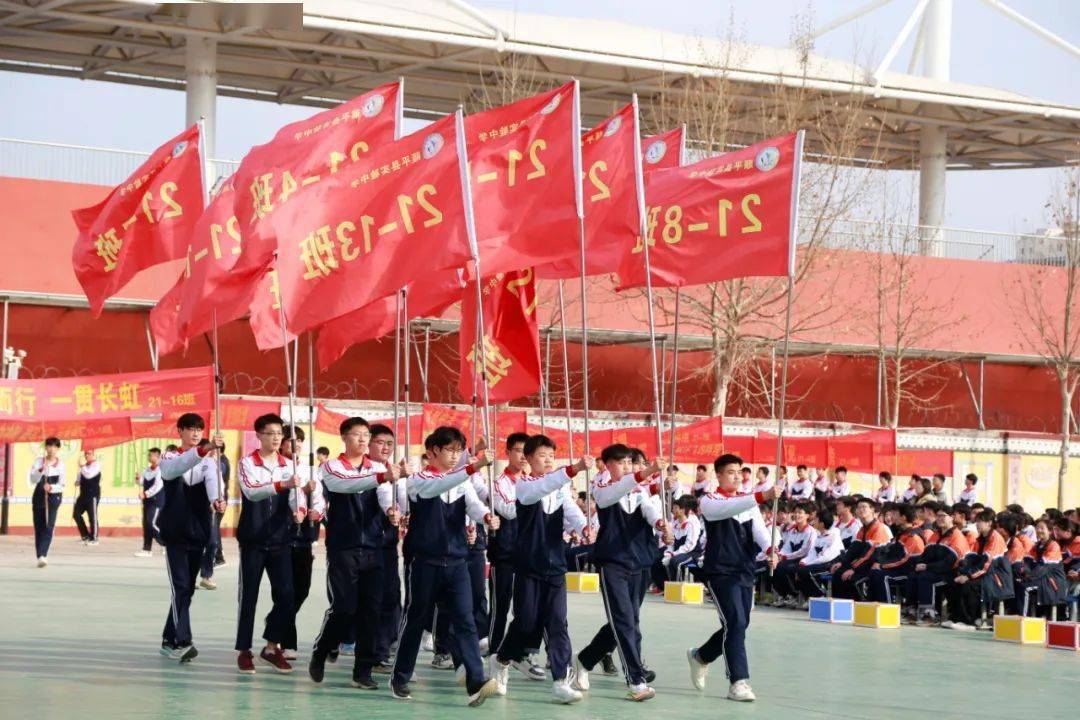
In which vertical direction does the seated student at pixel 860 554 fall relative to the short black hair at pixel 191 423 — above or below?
below

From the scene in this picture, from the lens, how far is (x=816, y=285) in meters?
33.8

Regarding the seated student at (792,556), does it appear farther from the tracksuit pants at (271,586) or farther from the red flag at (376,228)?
the red flag at (376,228)

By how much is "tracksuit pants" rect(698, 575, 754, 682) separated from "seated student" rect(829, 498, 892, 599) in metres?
8.02

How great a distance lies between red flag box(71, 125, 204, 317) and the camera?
14635 mm

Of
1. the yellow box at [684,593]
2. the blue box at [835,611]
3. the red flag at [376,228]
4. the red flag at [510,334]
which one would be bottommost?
the yellow box at [684,593]

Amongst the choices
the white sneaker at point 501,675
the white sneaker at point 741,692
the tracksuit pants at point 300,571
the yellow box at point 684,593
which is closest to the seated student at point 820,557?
the yellow box at point 684,593

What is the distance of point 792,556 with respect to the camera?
66.5ft

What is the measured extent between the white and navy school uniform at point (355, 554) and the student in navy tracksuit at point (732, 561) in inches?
92.3

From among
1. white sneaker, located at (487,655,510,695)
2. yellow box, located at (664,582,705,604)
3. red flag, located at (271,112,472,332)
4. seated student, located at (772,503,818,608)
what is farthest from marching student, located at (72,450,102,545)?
white sneaker, located at (487,655,510,695)

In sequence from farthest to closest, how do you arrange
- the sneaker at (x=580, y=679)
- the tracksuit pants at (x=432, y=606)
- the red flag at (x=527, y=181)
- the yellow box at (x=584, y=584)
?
1. the yellow box at (x=584, y=584)
2. the red flag at (x=527, y=181)
3. the sneaker at (x=580, y=679)
4. the tracksuit pants at (x=432, y=606)

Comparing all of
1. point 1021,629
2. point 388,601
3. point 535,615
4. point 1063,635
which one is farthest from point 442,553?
point 1021,629

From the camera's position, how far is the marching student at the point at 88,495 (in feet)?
82.8

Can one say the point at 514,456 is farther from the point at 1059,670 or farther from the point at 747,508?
the point at 1059,670

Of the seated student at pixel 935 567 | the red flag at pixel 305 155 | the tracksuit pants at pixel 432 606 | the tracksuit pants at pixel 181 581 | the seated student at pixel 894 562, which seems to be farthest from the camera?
the seated student at pixel 894 562
